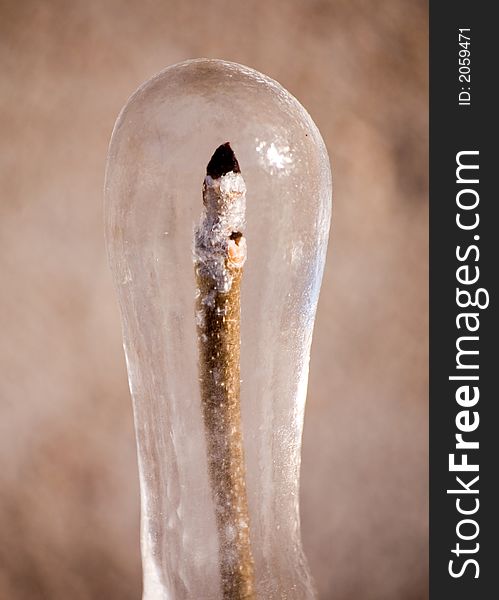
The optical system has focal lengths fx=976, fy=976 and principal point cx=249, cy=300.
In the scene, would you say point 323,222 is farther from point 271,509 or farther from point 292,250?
point 271,509

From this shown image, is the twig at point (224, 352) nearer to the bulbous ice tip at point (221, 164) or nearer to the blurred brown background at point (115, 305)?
the bulbous ice tip at point (221, 164)

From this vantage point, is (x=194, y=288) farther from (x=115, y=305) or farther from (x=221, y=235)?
(x=115, y=305)

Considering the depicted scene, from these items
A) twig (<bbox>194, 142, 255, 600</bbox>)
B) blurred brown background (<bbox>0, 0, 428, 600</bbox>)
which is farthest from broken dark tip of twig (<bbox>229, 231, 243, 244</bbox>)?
blurred brown background (<bbox>0, 0, 428, 600</bbox>)

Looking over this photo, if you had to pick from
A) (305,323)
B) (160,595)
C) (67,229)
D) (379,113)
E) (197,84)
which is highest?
(379,113)

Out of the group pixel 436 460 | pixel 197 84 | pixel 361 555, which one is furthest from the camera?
pixel 361 555

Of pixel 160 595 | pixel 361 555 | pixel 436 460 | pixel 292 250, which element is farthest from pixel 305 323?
pixel 361 555

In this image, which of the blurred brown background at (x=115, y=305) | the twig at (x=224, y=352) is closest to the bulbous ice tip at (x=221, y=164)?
the twig at (x=224, y=352)
